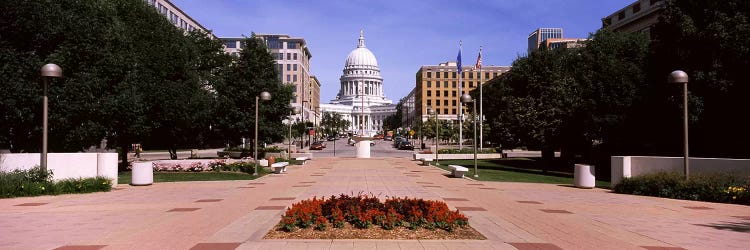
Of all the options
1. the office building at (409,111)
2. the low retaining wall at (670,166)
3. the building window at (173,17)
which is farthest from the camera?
the office building at (409,111)

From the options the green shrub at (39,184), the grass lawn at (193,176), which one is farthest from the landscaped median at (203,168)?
the green shrub at (39,184)

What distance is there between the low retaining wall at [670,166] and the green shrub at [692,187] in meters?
0.58

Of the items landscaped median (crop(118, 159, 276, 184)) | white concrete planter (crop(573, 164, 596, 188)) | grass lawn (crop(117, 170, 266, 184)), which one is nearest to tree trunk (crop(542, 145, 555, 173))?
white concrete planter (crop(573, 164, 596, 188))

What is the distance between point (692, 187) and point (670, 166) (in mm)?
2906

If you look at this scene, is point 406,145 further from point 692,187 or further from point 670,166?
point 692,187

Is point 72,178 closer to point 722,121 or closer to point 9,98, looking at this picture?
point 9,98

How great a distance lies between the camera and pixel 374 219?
423 inches

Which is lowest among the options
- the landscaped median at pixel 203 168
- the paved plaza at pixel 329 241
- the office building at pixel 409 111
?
the paved plaza at pixel 329 241

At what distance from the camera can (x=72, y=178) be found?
20.0 m

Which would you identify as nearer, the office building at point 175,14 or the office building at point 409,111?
the office building at point 175,14

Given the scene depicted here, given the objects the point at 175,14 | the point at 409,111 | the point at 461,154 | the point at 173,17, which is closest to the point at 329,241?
the point at 461,154

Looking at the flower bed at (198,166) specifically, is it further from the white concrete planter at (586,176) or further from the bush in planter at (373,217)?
the bush in planter at (373,217)

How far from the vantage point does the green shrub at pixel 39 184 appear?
17.9 m

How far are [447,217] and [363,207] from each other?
1.65 meters
